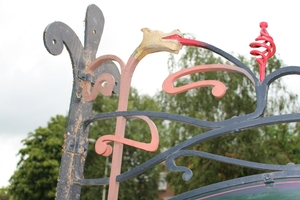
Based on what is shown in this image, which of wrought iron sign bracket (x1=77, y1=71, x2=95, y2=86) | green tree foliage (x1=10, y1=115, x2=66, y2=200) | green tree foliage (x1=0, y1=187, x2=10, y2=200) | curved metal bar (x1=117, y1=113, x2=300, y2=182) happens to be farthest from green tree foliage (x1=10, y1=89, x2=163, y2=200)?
curved metal bar (x1=117, y1=113, x2=300, y2=182)

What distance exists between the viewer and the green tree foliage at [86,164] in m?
20.7

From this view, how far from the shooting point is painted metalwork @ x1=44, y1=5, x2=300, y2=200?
246 centimetres

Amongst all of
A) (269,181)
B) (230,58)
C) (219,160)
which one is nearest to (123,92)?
(230,58)

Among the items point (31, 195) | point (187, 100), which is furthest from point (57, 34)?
point (31, 195)

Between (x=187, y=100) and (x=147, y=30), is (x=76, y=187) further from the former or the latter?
(x=187, y=100)

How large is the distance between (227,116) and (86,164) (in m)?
8.79

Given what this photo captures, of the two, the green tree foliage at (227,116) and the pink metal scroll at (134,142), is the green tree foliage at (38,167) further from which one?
the pink metal scroll at (134,142)

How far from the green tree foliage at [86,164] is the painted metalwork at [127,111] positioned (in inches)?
663

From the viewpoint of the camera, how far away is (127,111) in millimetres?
2850

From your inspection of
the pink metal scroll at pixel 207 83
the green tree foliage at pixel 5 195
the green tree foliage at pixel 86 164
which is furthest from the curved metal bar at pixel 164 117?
the green tree foliage at pixel 5 195

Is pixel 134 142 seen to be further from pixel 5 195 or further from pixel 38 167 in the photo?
pixel 5 195

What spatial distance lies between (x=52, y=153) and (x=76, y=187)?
774 inches

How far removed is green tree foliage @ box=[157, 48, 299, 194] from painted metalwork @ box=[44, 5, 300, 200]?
11.2 meters

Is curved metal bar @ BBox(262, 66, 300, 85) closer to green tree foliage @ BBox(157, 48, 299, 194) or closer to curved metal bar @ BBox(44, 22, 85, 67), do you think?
curved metal bar @ BBox(44, 22, 85, 67)
